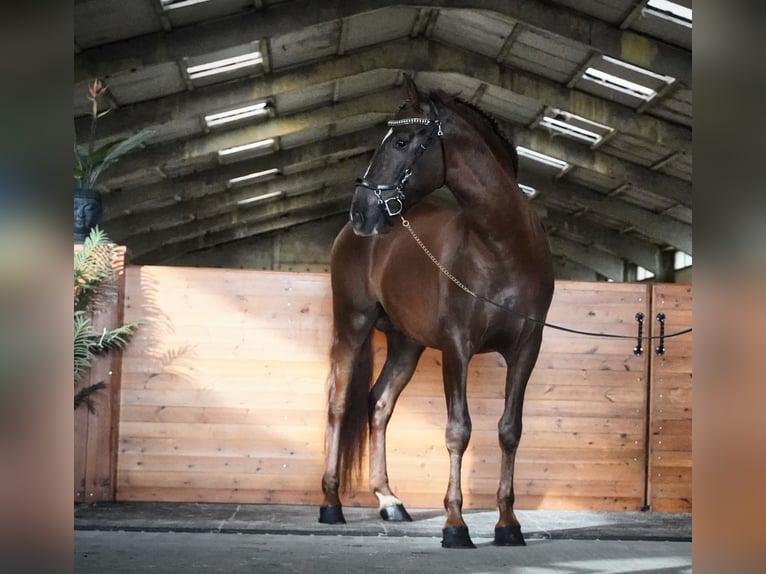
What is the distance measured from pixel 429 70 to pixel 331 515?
800cm

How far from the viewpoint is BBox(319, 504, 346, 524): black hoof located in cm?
397

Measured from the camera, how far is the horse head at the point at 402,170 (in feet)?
11.3

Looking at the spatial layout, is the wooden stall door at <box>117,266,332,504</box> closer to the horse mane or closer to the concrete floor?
the concrete floor

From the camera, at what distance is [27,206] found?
2.12ft

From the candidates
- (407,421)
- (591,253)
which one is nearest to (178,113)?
(407,421)

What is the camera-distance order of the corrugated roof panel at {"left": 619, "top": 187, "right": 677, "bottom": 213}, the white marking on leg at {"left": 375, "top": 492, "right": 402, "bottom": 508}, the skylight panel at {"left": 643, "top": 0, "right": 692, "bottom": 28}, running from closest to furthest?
the white marking on leg at {"left": 375, "top": 492, "right": 402, "bottom": 508} → the skylight panel at {"left": 643, "top": 0, "right": 692, "bottom": 28} → the corrugated roof panel at {"left": 619, "top": 187, "right": 677, "bottom": 213}

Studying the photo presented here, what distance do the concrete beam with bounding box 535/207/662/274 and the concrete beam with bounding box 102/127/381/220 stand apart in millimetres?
4655

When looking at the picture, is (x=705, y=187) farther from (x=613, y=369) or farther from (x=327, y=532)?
(x=613, y=369)

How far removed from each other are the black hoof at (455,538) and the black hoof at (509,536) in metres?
0.16

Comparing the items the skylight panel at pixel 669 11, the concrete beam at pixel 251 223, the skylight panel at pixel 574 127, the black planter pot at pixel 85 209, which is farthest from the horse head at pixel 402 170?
the concrete beam at pixel 251 223

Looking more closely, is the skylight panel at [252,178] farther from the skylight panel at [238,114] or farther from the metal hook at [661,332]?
the metal hook at [661,332]

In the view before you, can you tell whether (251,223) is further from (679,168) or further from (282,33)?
(282,33)

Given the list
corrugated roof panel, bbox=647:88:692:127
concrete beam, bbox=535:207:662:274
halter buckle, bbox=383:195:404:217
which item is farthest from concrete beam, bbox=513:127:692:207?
halter buckle, bbox=383:195:404:217

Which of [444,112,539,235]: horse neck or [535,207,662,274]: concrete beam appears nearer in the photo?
[444,112,539,235]: horse neck
